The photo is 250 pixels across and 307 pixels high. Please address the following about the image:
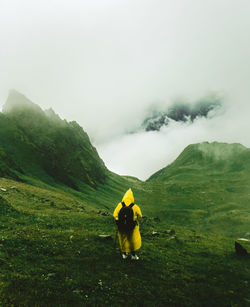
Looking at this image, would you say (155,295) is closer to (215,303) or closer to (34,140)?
(215,303)

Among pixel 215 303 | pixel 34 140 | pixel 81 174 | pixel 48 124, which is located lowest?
pixel 215 303

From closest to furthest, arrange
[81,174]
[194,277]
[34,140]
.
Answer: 1. [194,277]
2. [34,140]
3. [81,174]

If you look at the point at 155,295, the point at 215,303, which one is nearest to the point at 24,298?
the point at 155,295

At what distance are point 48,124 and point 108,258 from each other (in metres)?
151

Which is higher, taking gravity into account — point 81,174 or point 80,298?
point 81,174

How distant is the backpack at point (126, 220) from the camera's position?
1428 centimetres

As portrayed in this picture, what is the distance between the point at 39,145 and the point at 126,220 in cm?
12161

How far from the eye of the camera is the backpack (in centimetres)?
1428

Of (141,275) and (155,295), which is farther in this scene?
(141,275)

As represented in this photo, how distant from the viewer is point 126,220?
14266 mm

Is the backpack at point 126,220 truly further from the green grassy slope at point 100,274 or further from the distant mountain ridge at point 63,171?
the distant mountain ridge at point 63,171

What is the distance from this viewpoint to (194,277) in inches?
550

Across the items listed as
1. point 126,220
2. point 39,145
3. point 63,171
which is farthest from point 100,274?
point 39,145

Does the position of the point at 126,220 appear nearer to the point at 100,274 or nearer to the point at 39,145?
the point at 100,274
